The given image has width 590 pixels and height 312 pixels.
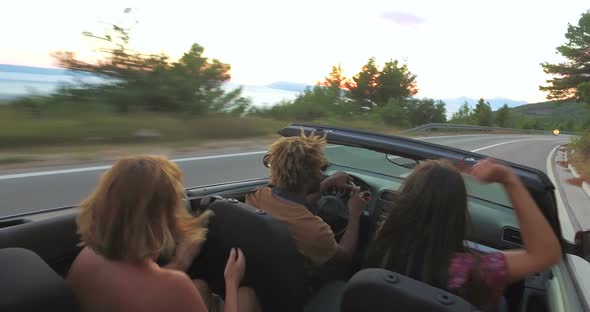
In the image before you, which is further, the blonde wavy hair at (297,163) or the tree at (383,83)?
the tree at (383,83)

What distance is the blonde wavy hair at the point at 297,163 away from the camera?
2.76 m

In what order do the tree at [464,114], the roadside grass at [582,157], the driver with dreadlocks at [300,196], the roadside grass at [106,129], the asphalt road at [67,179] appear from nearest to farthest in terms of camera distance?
the driver with dreadlocks at [300,196] < the asphalt road at [67,179] < the roadside grass at [106,129] < the roadside grass at [582,157] < the tree at [464,114]

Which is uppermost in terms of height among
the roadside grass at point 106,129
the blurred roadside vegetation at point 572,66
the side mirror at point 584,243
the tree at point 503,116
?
the blurred roadside vegetation at point 572,66

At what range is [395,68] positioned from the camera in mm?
45250

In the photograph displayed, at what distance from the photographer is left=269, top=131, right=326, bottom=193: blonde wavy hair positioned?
2758 mm

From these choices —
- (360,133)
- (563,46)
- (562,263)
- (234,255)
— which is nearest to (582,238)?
(562,263)

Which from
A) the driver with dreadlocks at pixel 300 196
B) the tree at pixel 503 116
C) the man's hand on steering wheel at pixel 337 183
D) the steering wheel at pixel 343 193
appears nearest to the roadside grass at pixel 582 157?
the steering wheel at pixel 343 193

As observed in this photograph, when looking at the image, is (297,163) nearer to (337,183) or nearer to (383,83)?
(337,183)

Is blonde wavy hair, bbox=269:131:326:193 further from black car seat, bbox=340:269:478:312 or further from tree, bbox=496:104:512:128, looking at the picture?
tree, bbox=496:104:512:128

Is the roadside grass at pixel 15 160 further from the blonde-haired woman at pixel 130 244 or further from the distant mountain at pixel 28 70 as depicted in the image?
the blonde-haired woman at pixel 130 244

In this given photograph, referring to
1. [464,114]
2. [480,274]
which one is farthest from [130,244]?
[464,114]

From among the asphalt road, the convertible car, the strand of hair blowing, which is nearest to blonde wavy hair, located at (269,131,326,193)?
the convertible car

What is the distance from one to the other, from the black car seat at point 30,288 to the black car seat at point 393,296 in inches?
35.5

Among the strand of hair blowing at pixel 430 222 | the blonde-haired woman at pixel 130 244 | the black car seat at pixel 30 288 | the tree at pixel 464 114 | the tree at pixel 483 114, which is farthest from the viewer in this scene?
the tree at pixel 464 114
